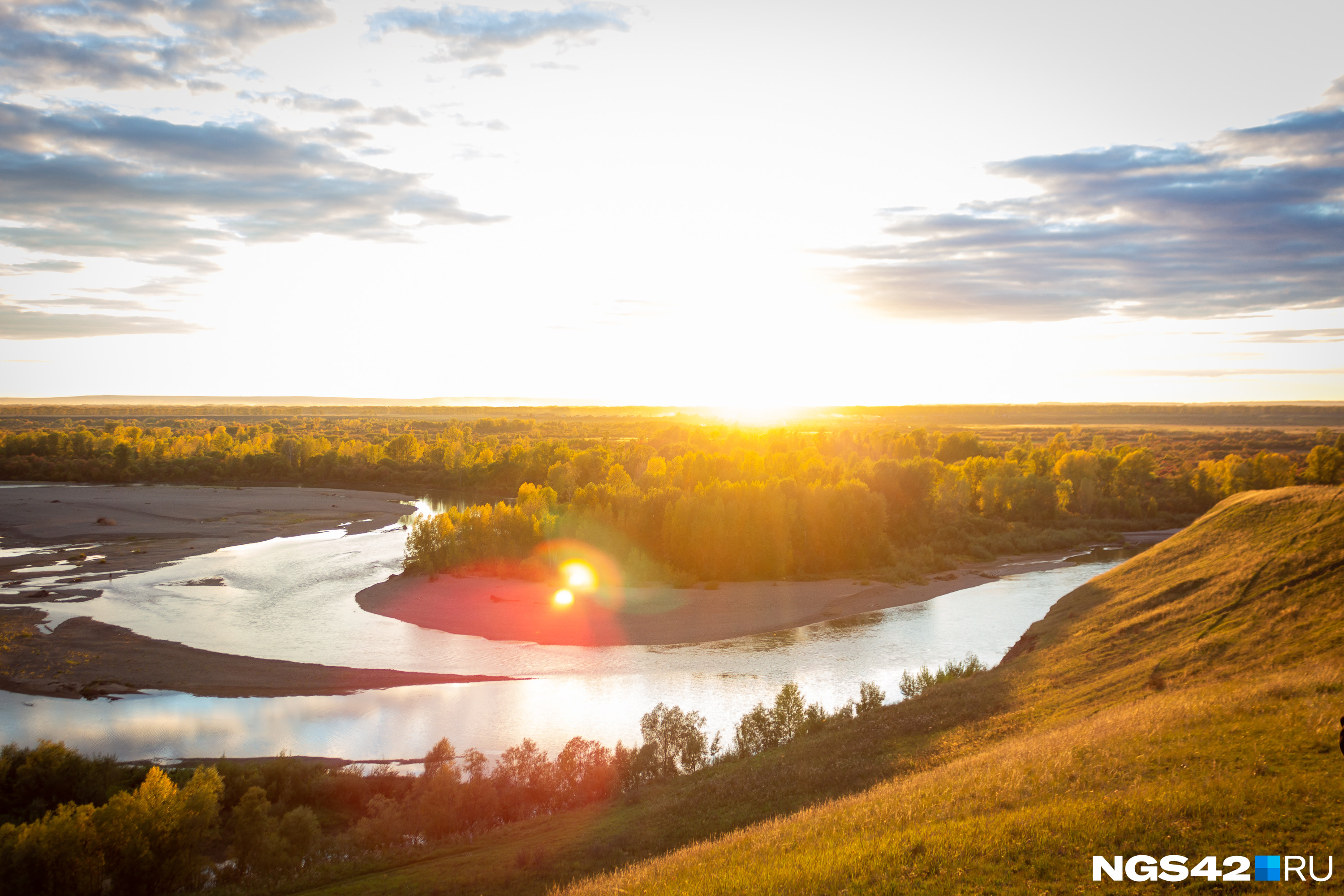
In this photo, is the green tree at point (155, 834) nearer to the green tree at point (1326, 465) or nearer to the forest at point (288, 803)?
the forest at point (288, 803)

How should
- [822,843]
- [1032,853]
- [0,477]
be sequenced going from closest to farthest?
[1032,853], [822,843], [0,477]

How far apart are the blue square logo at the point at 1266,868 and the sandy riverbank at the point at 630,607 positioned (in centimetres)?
3725

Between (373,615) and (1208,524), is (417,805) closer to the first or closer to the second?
(373,615)

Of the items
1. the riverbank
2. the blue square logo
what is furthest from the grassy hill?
the riverbank

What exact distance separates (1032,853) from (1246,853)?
96.3 inches

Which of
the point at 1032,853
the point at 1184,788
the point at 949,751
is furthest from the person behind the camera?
the point at 949,751

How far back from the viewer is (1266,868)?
28.9 feet

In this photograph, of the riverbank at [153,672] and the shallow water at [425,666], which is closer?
the shallow water at [425,666]

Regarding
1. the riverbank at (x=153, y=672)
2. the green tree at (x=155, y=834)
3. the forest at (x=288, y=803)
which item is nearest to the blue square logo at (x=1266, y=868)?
the forest at (x=288, y=803)

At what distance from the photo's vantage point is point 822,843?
13.0 meters

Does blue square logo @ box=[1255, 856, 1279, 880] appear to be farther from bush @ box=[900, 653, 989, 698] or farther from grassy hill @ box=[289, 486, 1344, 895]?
bush @ box=[900, 653, 989, 698]

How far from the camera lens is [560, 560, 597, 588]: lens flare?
57.8m

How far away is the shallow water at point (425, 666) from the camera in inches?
1190

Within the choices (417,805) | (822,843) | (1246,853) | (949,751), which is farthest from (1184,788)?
(417,805)
